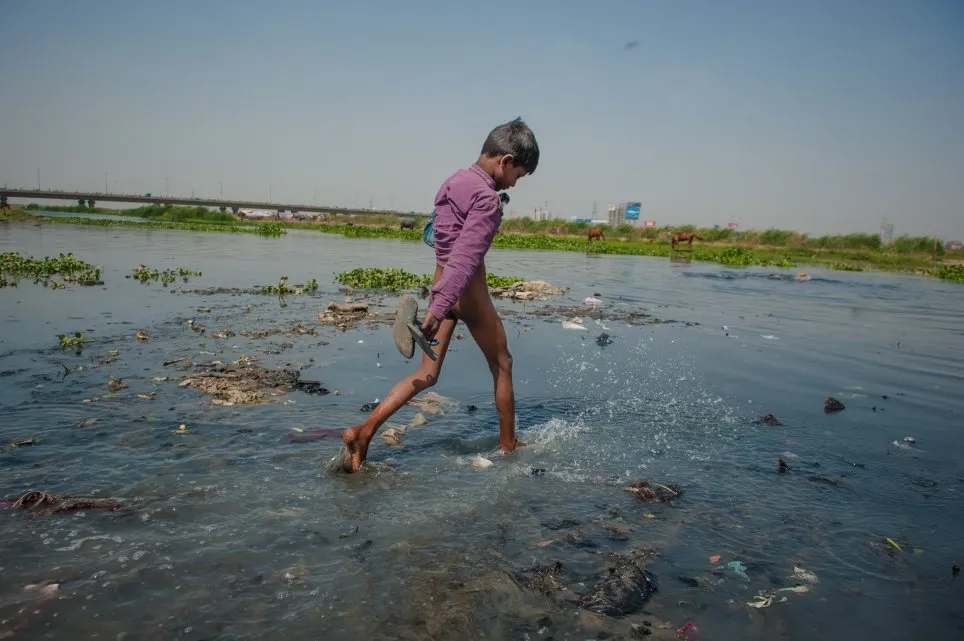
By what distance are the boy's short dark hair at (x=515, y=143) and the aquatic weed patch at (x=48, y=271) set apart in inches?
406

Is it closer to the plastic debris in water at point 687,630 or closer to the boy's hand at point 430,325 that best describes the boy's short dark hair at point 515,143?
the boy's hand at point 430,325

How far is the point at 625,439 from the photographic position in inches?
184

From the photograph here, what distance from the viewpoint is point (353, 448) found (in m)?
3.75

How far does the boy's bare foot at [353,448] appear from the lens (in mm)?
3730

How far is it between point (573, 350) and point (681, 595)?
17.8 ft

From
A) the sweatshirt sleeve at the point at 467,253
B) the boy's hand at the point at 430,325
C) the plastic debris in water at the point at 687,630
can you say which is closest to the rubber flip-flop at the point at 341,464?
the boy's hand at the point at 430,325

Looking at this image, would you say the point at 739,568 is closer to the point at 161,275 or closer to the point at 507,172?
the point at 507,172

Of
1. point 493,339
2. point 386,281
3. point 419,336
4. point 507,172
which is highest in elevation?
point 507,172

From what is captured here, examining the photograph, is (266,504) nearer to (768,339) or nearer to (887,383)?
(887,383)

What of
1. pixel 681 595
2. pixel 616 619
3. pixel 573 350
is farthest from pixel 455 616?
pixel 573 350

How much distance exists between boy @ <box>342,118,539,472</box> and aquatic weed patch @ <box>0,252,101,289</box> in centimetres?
990

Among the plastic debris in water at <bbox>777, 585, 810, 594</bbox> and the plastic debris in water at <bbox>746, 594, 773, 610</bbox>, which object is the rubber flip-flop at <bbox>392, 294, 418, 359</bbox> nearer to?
the plastic debris in water at <bbox>746, 594, 773, 610</bbox>

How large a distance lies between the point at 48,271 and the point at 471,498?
12766mm

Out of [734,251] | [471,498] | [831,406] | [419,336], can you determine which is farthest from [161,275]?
[734,251]
